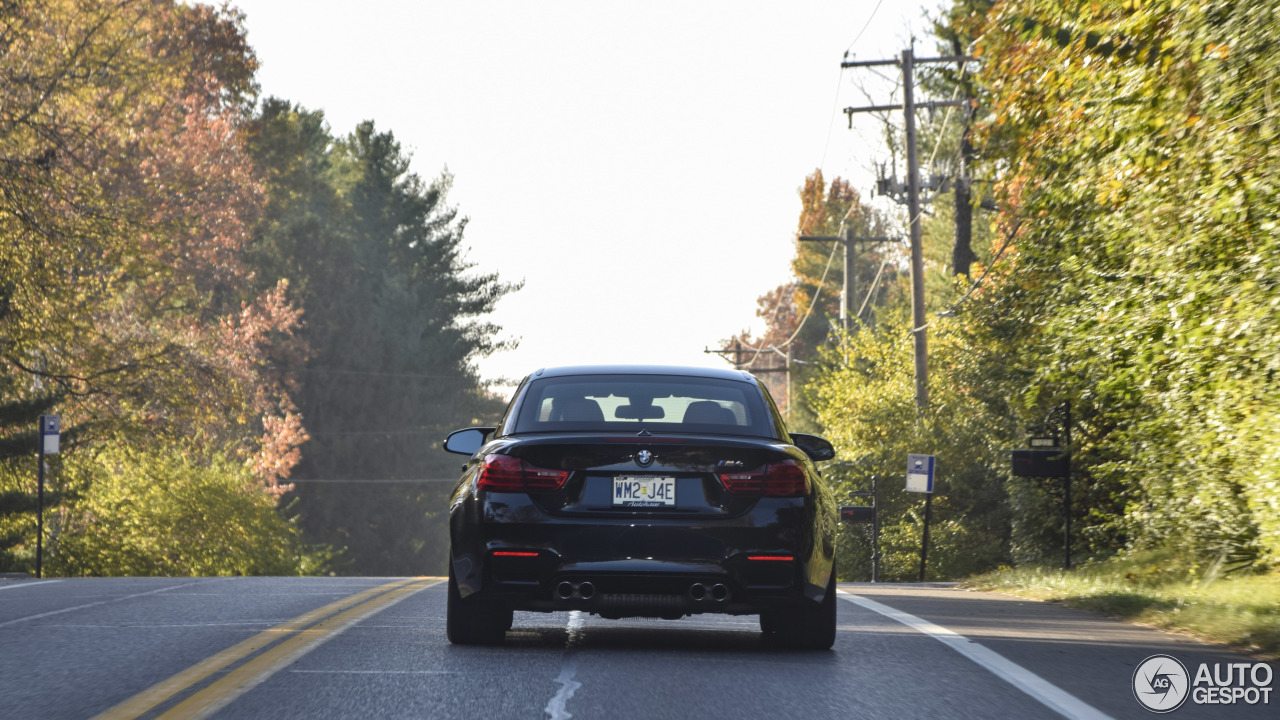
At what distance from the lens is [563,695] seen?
21.1ft

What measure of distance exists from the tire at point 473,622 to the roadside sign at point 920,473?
1993 centimetres

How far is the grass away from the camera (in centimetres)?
919

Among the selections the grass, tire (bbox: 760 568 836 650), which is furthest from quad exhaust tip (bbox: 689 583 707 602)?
the grass

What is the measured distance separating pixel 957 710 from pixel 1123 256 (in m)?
7.91

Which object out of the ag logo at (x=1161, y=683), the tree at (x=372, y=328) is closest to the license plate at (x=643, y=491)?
the ag logo at (x=1161, y=683)

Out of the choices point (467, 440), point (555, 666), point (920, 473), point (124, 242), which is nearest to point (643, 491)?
point (555, 666)

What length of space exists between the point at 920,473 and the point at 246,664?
69.8ft

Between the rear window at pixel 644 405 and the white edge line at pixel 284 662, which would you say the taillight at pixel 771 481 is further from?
the white edge line at pixel 284 662

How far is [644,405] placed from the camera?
8.45m

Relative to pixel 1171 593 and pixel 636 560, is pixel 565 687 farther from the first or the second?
pixel 1171 593

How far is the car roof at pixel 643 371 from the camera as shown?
28.6ft

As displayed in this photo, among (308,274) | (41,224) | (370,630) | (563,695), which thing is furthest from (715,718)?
(308,274)

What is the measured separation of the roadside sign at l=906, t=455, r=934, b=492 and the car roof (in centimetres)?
1895

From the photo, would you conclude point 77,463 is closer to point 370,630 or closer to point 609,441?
point 370,630
